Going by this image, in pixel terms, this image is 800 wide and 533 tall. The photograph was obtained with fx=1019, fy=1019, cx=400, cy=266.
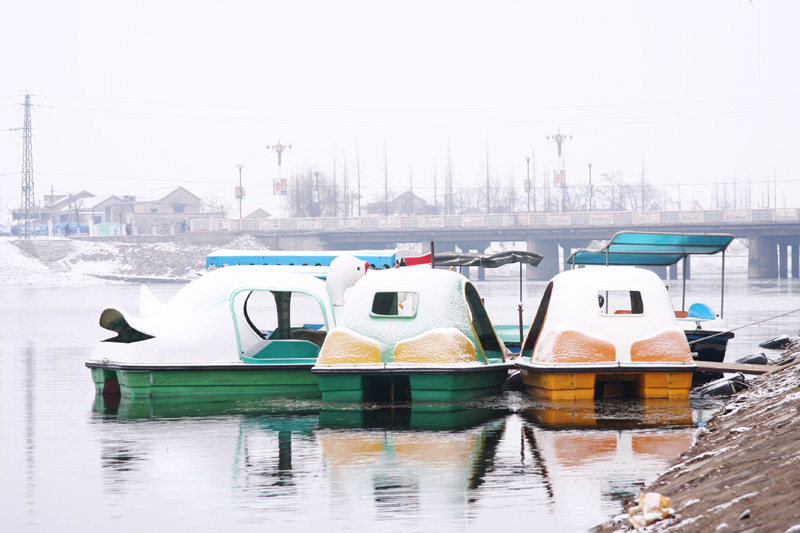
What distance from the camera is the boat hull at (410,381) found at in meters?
14.7

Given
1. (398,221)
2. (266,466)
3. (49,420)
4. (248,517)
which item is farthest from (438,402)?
(398,221)

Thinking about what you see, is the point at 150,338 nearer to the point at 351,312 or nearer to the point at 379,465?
the point at 351,312

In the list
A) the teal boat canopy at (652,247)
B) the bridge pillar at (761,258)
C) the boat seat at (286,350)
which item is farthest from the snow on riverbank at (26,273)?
the boat seat at (286,350)

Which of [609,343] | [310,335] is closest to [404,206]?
[310,335]

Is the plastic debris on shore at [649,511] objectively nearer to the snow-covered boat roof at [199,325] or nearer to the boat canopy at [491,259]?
the snow-covered boat roof at [199,325]

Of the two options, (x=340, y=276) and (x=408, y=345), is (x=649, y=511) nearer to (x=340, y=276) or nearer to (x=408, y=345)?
(x=408, y=345)

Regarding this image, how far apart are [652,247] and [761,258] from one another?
69.1m

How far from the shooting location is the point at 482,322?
1736 centimetres

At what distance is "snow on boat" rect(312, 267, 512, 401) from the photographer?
581 inches

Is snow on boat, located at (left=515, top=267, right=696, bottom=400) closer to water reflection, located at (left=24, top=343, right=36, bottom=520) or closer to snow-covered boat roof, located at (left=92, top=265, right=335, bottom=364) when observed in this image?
snow-covered boat roof, located at (left=92, top=265, right=335, bottom=364)

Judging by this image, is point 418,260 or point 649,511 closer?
point 649,511

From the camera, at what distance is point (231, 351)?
16.2 meters

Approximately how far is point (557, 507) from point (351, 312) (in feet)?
22.5

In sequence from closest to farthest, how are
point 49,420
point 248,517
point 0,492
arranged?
point 248,517
point 0,492
point 49,420
